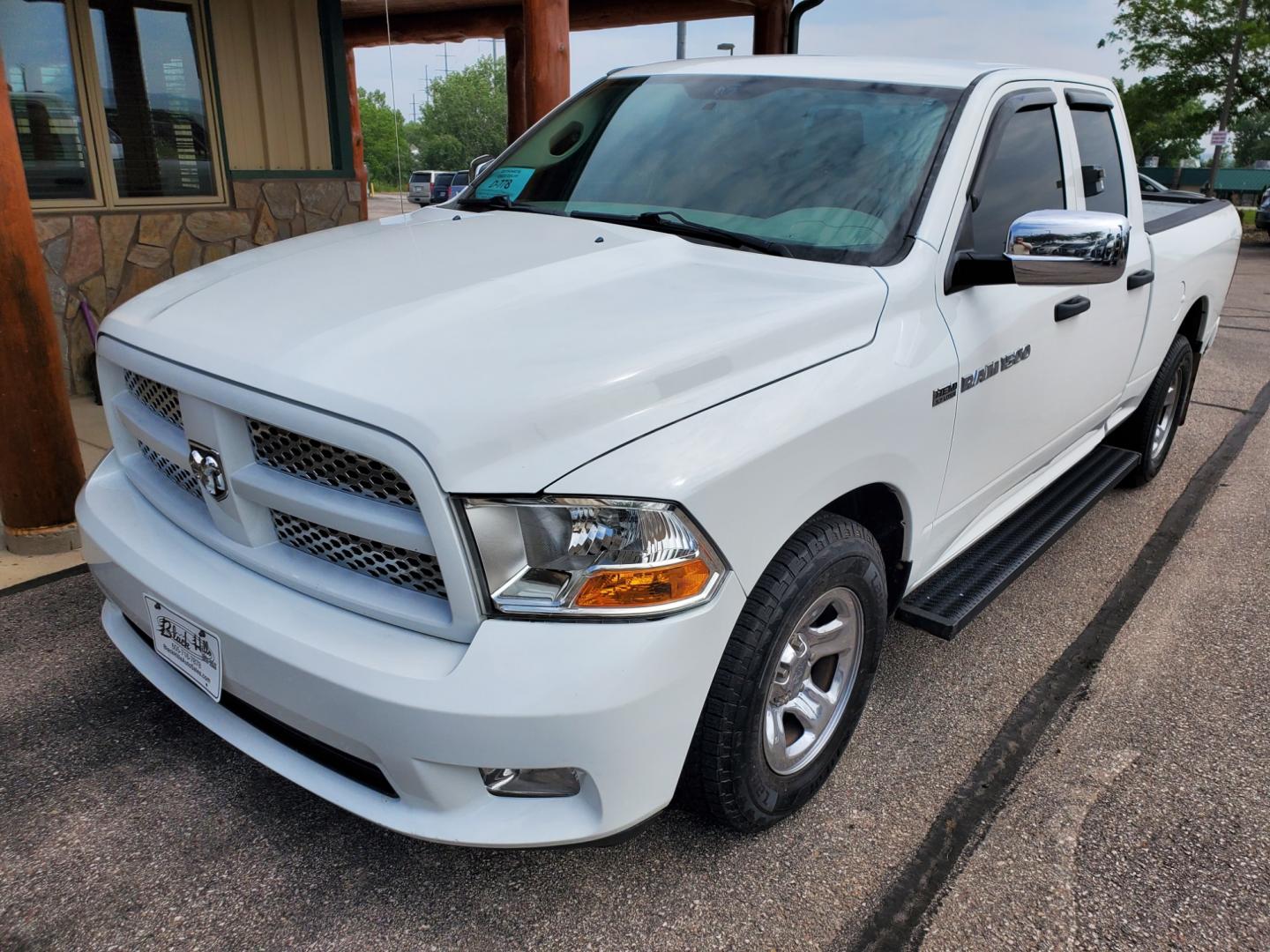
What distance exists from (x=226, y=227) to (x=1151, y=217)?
602 centimetres

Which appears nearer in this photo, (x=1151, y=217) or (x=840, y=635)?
(x=840, y=635)

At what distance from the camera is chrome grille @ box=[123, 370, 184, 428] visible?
7.62ft

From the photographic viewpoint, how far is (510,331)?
209 cm

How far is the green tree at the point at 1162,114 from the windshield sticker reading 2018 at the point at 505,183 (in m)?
30.7

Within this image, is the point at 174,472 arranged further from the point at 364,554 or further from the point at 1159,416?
the point at 1159,416

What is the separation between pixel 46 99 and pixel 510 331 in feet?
19.1

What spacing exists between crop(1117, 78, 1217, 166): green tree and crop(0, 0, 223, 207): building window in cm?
2915

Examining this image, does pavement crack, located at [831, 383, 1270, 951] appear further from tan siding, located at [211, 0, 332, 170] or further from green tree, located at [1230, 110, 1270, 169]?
green tree, located at [1230, 110, 1270, 169]

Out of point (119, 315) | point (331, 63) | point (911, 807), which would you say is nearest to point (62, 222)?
point (331, 63)

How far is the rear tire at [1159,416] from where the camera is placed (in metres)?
4.71

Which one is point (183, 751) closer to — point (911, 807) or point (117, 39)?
point (911, 807)

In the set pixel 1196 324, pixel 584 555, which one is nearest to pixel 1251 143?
pixel 1196 324

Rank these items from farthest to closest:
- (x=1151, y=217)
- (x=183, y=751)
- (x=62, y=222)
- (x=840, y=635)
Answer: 1. (x=62, y=222)
2. (x=1151, y=217)
3. (x=183, y=751)
4. (x=840, y=635)

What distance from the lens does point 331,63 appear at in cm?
748
